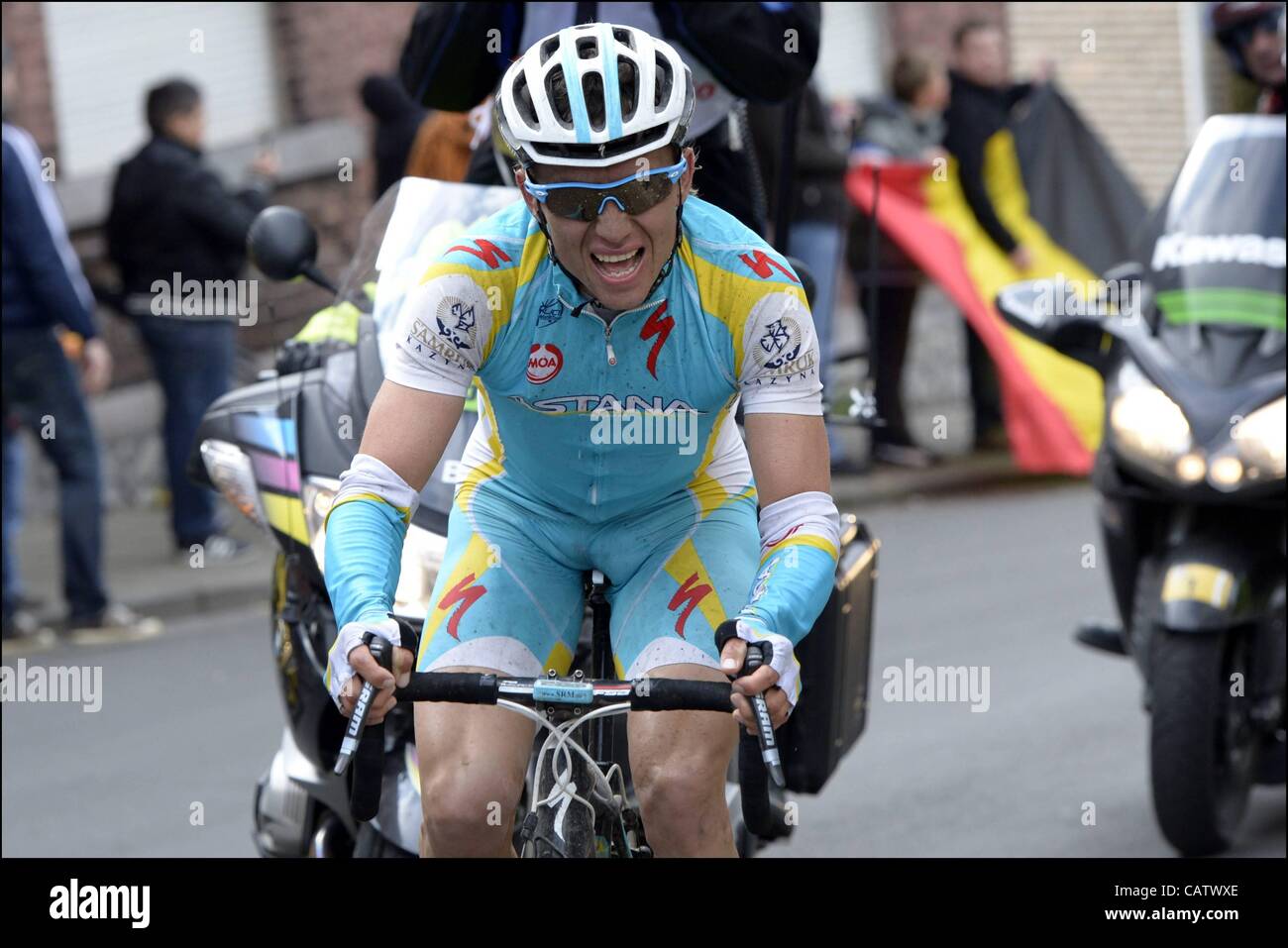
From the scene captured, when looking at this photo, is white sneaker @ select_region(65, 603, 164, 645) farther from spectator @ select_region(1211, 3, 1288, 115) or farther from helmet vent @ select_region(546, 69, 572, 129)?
helmet vent @ select_region(546, 69, 572, 129)

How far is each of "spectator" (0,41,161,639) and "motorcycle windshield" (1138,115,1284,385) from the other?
5081mm

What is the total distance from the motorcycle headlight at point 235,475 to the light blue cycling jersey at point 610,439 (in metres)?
0.76

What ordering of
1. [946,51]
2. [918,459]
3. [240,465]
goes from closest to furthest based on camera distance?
[240,465]
[918,459]
[946,51]

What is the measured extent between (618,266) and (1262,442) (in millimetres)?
2675

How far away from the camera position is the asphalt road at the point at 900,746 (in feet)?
22.2

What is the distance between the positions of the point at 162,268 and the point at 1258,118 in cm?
613

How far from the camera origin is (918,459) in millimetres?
14227

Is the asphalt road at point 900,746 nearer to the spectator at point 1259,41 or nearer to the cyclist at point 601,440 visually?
the spectator at point 1259,41

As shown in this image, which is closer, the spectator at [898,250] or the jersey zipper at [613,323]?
the jersey zipper at [613,323]

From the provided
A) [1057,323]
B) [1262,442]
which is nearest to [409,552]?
[1262,442]

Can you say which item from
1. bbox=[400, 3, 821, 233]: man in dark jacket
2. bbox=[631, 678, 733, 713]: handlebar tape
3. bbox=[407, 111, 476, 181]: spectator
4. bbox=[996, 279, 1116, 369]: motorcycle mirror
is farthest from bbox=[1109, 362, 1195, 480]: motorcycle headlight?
bbox=[407, 111, 476, 181]: spectator

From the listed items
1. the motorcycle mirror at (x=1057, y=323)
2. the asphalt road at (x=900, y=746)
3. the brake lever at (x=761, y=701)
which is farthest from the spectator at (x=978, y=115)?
the brake lever at (x=761, y=701)
